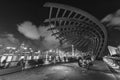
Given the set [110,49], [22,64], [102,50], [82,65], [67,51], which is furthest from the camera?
[67,51]

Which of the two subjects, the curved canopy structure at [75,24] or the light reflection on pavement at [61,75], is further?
the curved canopy structure at [75,24]

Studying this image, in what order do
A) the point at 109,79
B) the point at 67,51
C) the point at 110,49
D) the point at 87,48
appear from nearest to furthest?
1. the point at 109,79
2. the point at 110,49
3. the point at 87,48
4. the point at 67,51

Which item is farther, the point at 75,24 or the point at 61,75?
the point at 75,24

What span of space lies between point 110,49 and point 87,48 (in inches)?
701

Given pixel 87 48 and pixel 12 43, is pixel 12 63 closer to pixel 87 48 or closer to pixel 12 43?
pixel 87 48

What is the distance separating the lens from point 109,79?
19.7 feet

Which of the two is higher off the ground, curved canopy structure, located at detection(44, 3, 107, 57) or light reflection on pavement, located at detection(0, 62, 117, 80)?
curved canopy structure, located at detection(44, 3, 107, 57)

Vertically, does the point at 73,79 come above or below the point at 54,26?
below

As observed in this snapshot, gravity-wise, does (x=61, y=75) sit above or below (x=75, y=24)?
below

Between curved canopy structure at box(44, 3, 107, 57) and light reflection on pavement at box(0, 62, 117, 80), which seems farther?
curved canopy structure at box(44, 3, 107, 57)

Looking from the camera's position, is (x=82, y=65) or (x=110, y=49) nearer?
(x=82, y=65)

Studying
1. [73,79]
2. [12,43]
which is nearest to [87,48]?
[73,79]

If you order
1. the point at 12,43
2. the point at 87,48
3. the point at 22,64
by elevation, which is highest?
the point at 12,43

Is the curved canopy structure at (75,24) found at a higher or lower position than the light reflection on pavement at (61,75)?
higher
